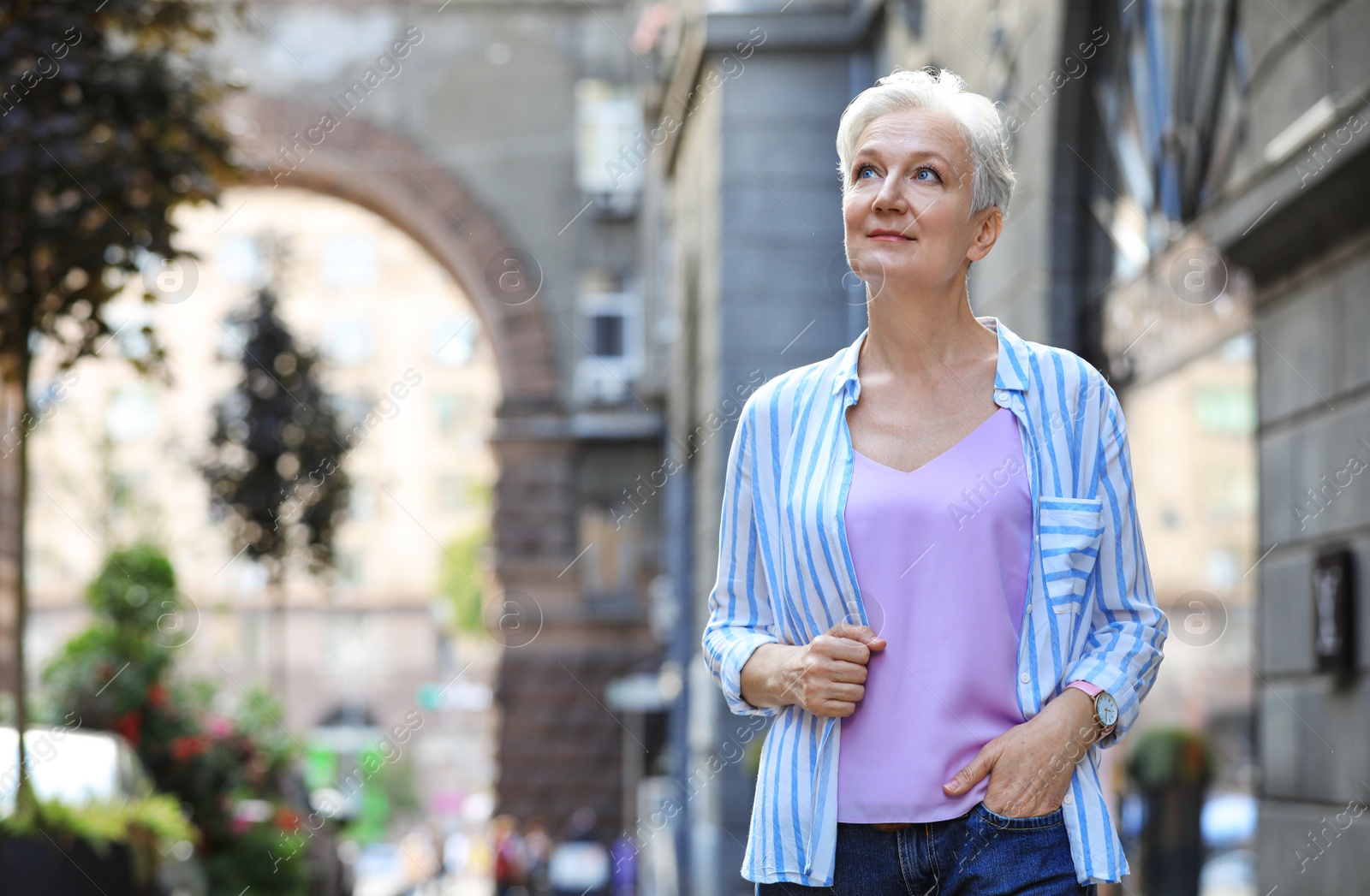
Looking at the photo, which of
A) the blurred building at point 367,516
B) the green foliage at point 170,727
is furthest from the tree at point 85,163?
the blurred building at point 367,516

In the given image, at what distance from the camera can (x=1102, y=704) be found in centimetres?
237


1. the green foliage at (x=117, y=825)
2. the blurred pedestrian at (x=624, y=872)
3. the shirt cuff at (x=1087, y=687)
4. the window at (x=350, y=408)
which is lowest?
the blurred pedestrian at (x=624, y=872)

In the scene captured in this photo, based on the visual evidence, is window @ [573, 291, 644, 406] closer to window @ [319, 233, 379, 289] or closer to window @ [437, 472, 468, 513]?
window @ [319, 233, 379, 289]

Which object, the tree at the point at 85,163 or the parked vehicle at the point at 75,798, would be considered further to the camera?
the tree at the point at 85,163

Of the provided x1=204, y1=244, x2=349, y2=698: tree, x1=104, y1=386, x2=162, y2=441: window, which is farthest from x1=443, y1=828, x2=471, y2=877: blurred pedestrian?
x1=104, y1=386, x2=162, y2=441: window

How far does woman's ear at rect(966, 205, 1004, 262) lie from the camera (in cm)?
258

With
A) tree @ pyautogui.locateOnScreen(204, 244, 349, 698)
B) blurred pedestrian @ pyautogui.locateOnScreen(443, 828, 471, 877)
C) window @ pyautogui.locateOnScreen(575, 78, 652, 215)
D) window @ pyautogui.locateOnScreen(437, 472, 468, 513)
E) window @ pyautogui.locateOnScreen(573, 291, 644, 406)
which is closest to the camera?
tree @ pyautogui.locateOnScreen(204, 244, 349, 698)

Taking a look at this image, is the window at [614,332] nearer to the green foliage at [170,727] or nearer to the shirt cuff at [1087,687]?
the green foliage at [170,727]

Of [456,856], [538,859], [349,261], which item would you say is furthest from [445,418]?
[538,859]

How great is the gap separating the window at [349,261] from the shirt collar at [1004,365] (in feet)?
206

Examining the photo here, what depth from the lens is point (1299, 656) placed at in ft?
20.2

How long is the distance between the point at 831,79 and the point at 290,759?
6748mm

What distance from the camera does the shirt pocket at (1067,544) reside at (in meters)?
2.39

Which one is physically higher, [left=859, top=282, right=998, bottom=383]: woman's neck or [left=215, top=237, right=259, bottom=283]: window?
[left=215, top=237, right=259, bottom=283]: window
